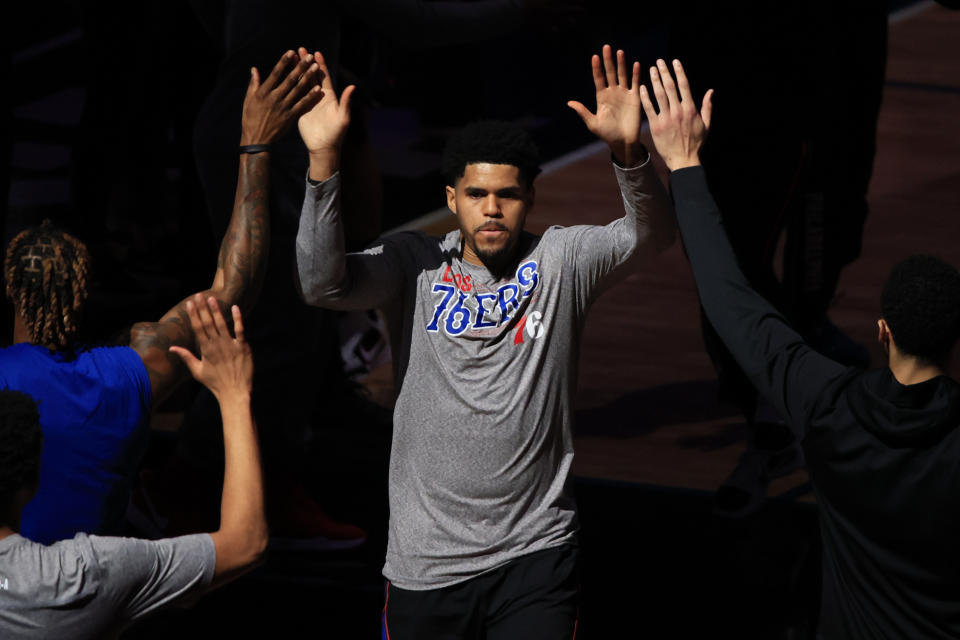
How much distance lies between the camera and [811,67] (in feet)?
18.5

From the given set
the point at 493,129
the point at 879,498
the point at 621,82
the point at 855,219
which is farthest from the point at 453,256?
the point at 855,219

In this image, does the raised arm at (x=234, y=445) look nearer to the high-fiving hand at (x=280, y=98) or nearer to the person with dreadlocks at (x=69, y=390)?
the person with dreadlocks at (x=69, y=390)

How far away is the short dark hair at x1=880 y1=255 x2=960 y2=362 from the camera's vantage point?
2.71 meters

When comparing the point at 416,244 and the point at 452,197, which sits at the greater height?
the point at 452,197

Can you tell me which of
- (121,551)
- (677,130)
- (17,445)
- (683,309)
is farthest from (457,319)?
(683,309)

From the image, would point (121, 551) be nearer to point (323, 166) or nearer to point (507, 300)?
point (323, 166)

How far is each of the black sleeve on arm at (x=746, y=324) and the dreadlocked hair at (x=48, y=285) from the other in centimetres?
122

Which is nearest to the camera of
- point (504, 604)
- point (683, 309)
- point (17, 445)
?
point (17, 445)

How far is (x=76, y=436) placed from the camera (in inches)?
118

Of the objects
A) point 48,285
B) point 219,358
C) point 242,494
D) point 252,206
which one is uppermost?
point 252,206

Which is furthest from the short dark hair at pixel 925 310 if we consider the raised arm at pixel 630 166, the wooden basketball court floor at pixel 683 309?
the wooden basketball court floor at pixel 683 309

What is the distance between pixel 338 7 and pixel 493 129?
1700 millimetres

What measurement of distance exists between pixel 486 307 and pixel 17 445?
1.35 metres

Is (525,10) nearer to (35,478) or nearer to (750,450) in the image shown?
(750,450)
